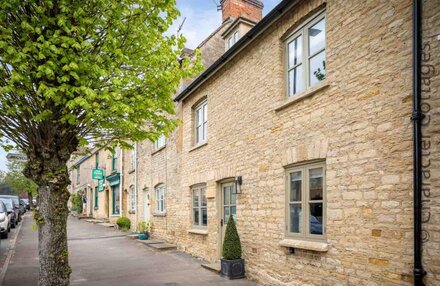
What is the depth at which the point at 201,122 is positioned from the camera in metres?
12.1

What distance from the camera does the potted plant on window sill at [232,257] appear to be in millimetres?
8430

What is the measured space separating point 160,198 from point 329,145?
10728mm

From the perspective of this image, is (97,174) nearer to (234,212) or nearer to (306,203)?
A: (234,212)

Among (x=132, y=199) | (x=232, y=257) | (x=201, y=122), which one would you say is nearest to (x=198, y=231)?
(x=232, y=257)

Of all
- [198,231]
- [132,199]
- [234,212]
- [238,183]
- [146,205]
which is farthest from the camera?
[132,199]

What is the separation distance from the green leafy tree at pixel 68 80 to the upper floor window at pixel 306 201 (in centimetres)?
283

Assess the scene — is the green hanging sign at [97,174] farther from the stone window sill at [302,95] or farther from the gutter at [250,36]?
the stone window sill at [302,95]

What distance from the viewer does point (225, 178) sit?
9883 mm

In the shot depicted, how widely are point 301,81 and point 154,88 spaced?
292 cm

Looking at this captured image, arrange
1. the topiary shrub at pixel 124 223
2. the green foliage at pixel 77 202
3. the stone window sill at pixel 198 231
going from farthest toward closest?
the green foliage at pixel 77 202, the topiary shrub at pixel 124 223, the stone window sill at pixel 198 231

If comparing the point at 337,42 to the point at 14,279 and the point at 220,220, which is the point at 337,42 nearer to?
the point at 220,220

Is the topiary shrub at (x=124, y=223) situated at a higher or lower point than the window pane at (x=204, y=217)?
lower

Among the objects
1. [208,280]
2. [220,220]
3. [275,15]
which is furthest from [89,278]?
[275,15]

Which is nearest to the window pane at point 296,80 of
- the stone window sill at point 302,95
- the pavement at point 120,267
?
the stone window sill at point 302,95
